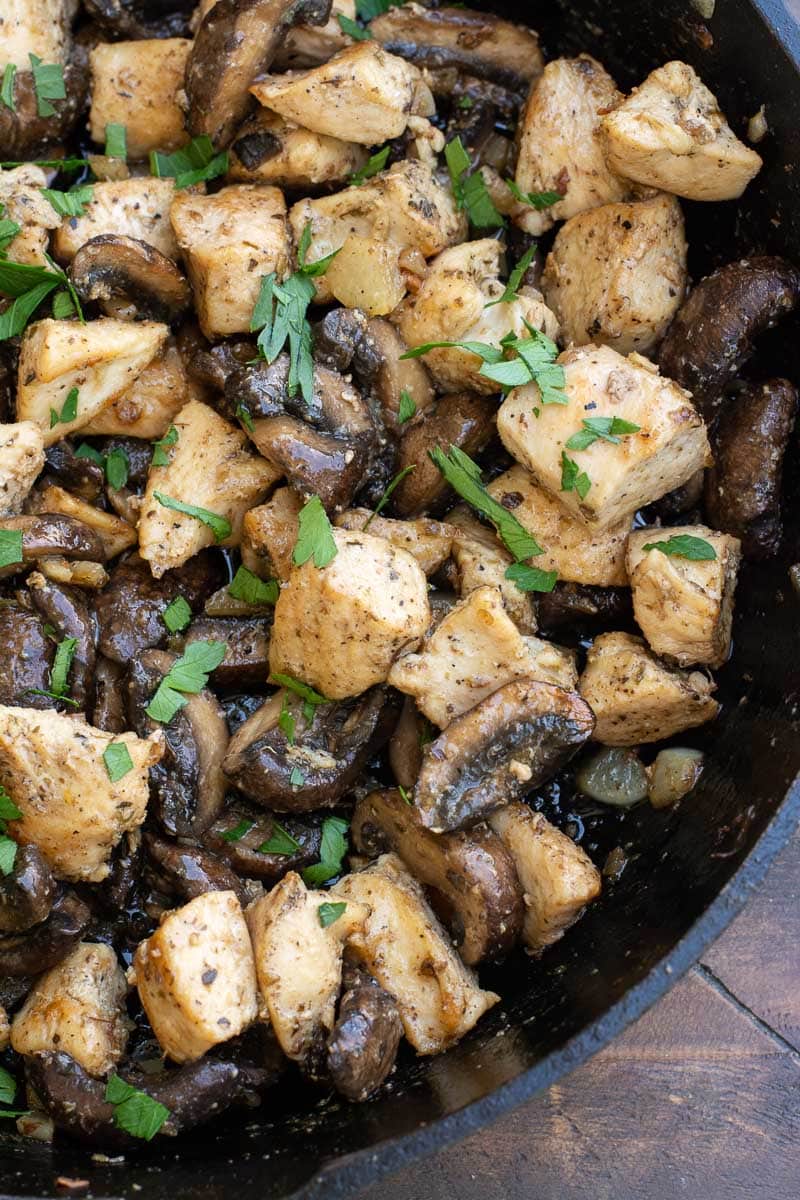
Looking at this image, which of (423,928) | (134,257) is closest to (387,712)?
(423,928)

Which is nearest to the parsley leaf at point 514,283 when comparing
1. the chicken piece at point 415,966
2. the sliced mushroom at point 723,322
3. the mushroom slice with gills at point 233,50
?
the sliced mushroom at point 723,322

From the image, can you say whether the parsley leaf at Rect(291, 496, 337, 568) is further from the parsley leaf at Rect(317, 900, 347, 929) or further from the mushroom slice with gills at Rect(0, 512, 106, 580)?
the parsley leaf at Rect(317, 900, 347, 929)

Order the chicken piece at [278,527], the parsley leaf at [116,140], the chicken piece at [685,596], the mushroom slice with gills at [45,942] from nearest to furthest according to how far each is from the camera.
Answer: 1. the mushroom slice with gills at [45,942]
2. the chicken piece at [685,596]
3. the chicken piece at [278,527]
4. the parsley leaf at [116,140]

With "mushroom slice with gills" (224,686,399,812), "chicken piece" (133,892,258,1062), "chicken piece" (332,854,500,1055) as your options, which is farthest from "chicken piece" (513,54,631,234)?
"chicken piece" (133,892,258,1062)

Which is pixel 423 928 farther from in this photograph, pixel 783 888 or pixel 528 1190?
pixel 783 888

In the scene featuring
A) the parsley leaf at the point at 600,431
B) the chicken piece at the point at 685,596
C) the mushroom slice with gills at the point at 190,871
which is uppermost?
Answer: the parsley leaf at the point at 600,431

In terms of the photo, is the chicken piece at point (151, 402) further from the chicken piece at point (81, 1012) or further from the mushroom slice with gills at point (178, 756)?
the chicken piece at point (81, 1012)
